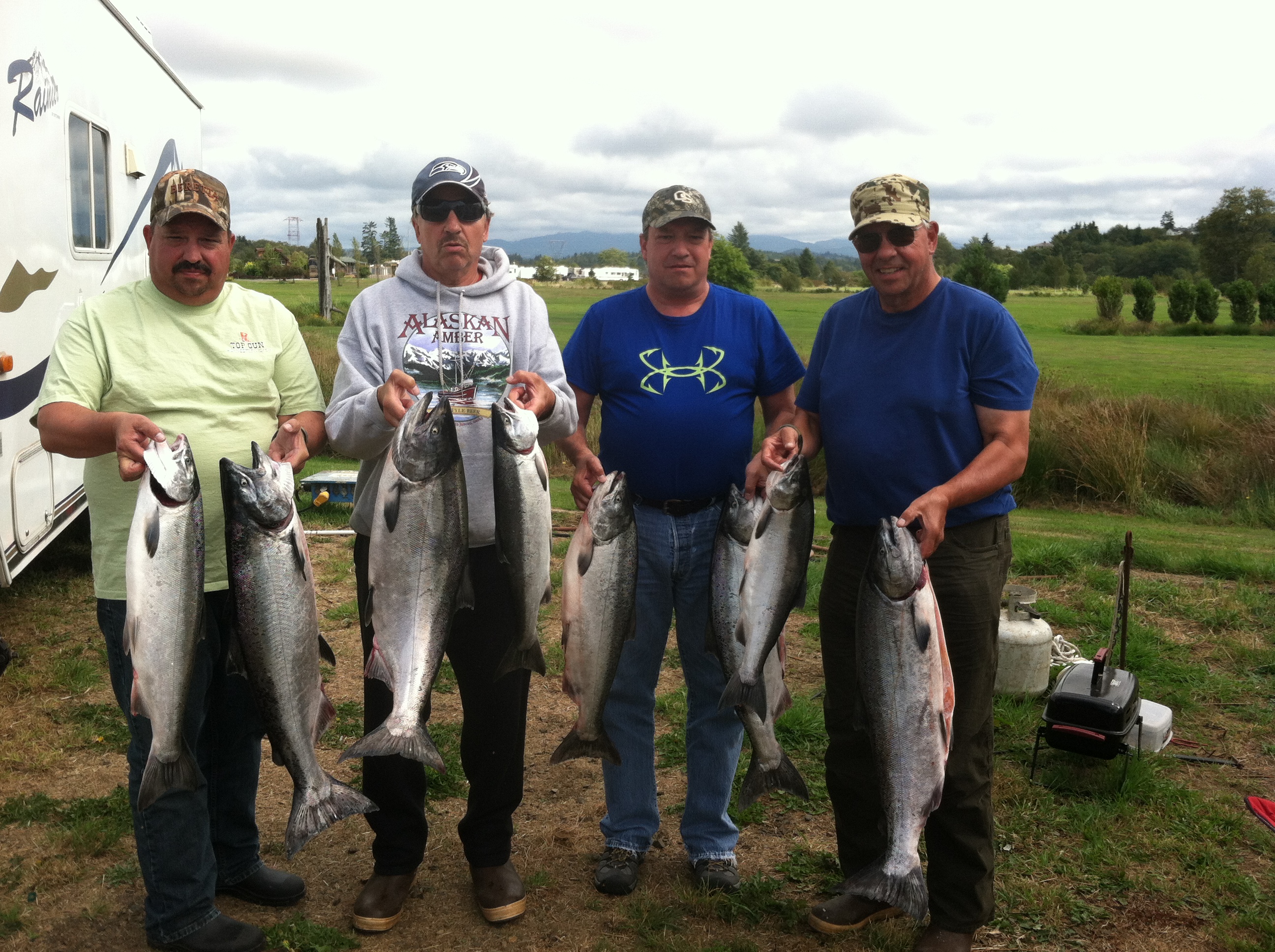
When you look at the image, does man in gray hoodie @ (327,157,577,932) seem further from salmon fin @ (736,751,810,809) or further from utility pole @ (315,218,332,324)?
utility pole @ (315,218,332,324)

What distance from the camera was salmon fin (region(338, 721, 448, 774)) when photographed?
343 cm

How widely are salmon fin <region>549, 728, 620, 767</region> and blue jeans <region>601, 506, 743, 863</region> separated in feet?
0.58

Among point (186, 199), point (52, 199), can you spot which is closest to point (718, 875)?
point (186, 199)

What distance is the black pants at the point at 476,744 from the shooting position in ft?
12.6

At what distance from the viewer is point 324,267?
26641mm

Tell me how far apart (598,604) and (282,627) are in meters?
1.22

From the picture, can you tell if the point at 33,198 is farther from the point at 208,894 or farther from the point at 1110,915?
the point at 1110,915

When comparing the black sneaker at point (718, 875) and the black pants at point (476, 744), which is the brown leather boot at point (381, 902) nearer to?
the black pants at point (476, 744)

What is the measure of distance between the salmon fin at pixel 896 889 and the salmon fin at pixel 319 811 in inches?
72.3

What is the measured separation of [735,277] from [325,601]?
74.7 m

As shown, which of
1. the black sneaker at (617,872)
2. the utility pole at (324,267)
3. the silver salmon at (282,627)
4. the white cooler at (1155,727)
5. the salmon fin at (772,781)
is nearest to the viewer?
the silver salmon at (282,627)

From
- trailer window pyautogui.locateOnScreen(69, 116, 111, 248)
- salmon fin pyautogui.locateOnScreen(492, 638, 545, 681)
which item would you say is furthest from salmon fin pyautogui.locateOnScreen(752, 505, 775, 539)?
trailer window pyautogui.locateOnScreen(69, 116, 111, 248)

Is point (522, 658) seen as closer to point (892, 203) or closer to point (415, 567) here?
point (415, 567)

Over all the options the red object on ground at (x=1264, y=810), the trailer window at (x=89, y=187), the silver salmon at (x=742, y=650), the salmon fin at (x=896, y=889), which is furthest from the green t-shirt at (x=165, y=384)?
the red object on ground at (x=1264, y=810)
